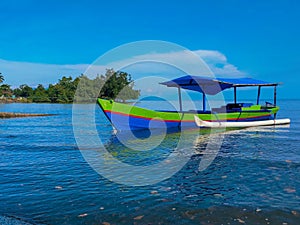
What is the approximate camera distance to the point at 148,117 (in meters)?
20.8

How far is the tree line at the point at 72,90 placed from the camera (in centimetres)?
8669

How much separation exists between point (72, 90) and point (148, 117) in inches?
3583

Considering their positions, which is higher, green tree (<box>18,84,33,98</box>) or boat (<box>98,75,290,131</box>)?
green tree (<box>18,84,33,98</box>)

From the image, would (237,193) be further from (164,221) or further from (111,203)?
(111,203)

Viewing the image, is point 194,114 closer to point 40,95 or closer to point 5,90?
point 40,95

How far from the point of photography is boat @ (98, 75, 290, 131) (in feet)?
65.3

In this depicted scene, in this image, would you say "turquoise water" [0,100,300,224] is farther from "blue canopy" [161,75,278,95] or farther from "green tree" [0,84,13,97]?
"green tree" [0,84,13,97]

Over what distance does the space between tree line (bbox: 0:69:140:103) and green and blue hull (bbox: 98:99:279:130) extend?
62.2 meters

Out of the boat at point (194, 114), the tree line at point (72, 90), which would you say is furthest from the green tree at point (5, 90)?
the boat at point (194, 114)

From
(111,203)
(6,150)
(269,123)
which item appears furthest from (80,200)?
(269,123)

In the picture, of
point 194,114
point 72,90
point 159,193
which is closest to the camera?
point 159,193

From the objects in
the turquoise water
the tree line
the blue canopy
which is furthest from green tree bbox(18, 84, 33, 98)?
the turquoise water

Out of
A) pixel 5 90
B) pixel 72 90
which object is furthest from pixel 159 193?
pixel 5 90

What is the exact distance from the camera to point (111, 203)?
6566 mm
